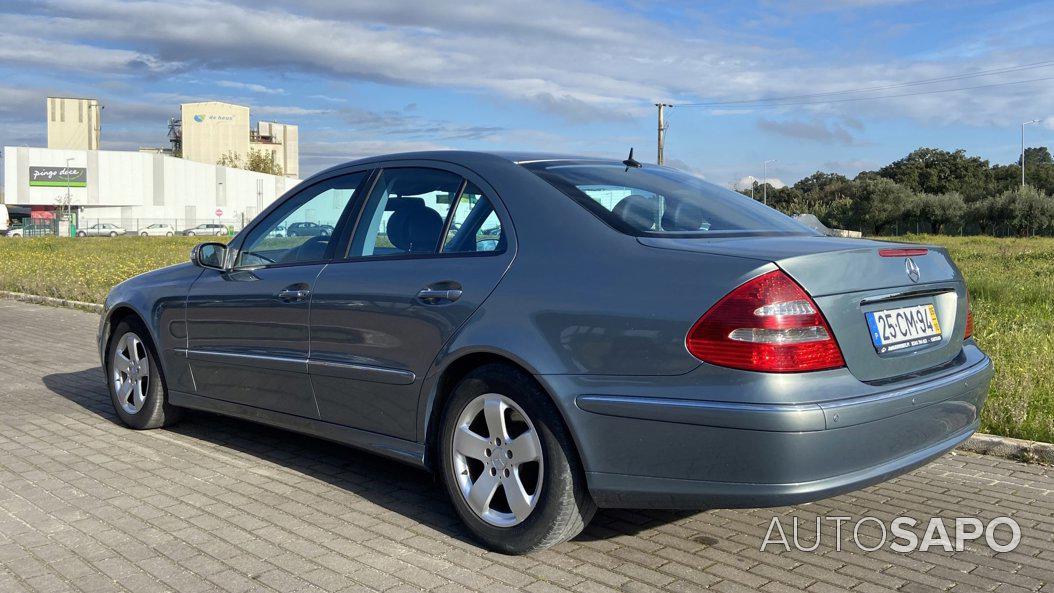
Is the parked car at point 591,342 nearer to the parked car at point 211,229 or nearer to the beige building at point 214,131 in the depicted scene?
the parked car at point 211,229

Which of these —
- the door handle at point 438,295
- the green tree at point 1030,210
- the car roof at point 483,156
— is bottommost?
the door handle at point 438,295

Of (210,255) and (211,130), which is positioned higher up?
(211,130)

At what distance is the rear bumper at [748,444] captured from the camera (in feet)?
10.6

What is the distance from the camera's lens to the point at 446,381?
4.17 metres

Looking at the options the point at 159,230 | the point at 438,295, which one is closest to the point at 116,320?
the point at 438,295

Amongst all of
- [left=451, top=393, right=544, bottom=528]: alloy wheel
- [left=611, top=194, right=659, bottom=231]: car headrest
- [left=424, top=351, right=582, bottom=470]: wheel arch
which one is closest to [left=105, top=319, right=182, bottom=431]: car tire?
[left=424, top=351, right=582, bottom=470]: wheel arch

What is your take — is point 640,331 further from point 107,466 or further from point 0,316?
point 0,316

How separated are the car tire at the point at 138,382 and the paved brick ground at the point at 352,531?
0.13 meters

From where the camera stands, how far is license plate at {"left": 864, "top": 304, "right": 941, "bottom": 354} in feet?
11.6

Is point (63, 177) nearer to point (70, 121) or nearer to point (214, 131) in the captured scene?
point (70, 121)

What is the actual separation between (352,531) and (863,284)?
2310mm

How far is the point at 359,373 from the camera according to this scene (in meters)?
4.50

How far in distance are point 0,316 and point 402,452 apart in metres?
11.9
